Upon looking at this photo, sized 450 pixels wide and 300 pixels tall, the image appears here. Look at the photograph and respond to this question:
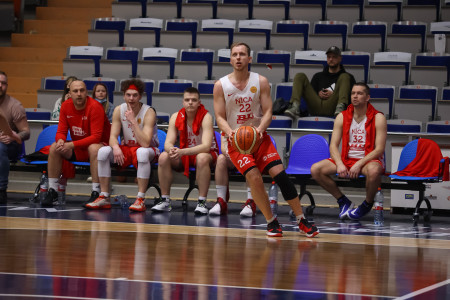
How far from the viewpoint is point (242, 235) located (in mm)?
5480

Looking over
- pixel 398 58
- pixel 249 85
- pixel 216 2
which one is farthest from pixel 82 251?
pixel 216 2

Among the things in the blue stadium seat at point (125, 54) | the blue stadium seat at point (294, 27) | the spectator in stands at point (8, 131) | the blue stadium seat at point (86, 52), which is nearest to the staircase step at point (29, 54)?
the blue stadium seat at point (86, 52)

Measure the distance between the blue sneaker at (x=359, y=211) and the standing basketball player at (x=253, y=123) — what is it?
58.3 inches

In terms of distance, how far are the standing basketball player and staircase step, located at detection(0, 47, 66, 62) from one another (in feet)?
24.3

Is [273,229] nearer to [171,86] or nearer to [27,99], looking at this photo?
[171,86]

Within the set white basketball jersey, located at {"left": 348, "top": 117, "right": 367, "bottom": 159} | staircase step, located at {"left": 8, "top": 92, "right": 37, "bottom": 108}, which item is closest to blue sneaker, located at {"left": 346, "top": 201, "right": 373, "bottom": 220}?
white basketball jersey, located at {"left": 348, "top": 117, "right": 367, "bottom": 159}

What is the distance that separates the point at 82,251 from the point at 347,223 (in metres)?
3.02

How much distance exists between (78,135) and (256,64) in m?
3.33

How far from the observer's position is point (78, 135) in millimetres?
7547

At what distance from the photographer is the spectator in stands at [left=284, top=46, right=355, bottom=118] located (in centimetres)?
840

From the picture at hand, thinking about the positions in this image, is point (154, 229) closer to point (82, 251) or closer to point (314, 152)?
point (82, 251)

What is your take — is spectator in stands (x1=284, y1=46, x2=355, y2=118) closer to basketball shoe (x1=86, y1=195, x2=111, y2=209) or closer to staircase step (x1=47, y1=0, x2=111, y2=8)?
basketball shoe (x1=86, y1=195, x2=111, y2=209)

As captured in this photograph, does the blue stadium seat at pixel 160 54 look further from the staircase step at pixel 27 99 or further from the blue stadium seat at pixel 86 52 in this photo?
the staircase step at pixel 27 99

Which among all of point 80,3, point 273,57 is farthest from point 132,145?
point 80,3
